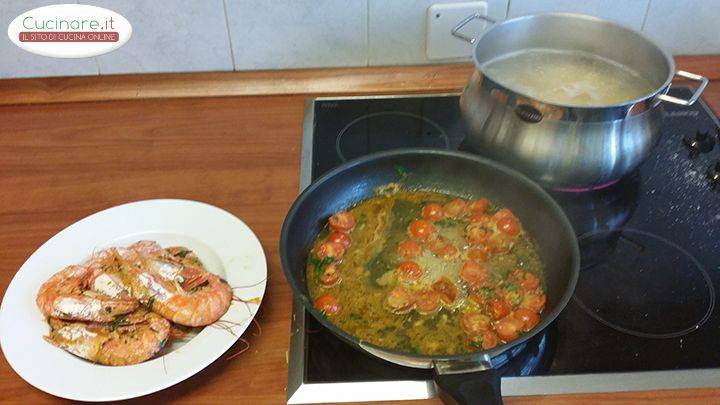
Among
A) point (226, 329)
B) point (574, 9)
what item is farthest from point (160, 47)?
point (574, 9)

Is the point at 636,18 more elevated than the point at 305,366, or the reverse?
the point at 636,18

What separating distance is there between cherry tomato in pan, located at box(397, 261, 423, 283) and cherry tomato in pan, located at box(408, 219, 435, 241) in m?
0.06

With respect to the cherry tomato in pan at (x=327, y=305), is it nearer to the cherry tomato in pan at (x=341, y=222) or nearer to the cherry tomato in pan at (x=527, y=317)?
the cherry tomato in pan at (x=341, y=222)

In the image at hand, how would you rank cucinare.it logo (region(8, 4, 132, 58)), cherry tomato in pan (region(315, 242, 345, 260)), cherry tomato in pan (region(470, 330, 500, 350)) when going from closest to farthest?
cherry tomato in pan (region(470, 330, 500, 350)), cherry tomato in pan (region(315, 242, 345, 260)), cucinare.it logo (region(8, 4, 132, 58))

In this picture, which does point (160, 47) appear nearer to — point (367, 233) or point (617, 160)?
point (367, 233)

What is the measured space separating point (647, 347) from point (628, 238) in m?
0.19

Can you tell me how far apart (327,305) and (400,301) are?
9 centimetres

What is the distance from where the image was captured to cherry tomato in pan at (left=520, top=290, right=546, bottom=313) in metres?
0.74

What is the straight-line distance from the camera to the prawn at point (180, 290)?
2.32 feet

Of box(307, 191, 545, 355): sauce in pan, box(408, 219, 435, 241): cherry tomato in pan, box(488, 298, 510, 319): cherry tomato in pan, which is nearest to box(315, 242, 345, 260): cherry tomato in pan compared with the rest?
box(307, 191, 545, 355): sauce in pan

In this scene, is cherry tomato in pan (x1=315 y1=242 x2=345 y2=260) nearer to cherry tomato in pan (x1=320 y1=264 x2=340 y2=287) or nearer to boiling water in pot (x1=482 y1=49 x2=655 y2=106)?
cherry tomato in pan (x1=320 y1=264 x2=340 y2=287)

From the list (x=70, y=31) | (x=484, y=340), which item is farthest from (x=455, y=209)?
(x=70, y=31)

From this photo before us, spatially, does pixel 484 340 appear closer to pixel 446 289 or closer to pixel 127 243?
pixel 446 289

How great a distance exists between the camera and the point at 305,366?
27.5 inches
